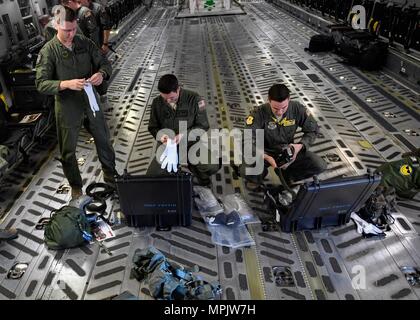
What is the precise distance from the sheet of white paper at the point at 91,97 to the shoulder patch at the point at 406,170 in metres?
3.24

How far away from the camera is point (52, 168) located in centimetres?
462

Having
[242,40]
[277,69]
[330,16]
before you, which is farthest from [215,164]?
[330,16]

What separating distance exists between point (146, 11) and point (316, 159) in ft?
48.4

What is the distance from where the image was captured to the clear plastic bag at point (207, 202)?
3.72 metres

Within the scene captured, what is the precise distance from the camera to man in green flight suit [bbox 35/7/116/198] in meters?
3.33

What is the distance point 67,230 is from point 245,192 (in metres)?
1.91

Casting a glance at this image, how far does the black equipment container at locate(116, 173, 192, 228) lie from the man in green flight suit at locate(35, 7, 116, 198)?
89 centimetres

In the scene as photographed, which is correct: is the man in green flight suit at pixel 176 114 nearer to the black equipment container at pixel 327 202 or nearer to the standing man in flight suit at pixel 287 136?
the standing man in flight suit at pixel 287 136

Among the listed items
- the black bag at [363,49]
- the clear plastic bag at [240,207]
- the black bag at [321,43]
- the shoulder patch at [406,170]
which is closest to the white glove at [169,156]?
the clear plastic bag at [240,207]

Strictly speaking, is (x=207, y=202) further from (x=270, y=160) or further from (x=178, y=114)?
(x=178, y=114)

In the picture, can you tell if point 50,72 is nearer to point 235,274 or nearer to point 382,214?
point 235,274

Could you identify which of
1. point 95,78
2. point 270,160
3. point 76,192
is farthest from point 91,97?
point 270,160

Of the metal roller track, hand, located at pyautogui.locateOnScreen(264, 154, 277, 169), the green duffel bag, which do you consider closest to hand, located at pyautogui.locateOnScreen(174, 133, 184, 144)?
the metal roller track

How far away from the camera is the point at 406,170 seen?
3717 mm
